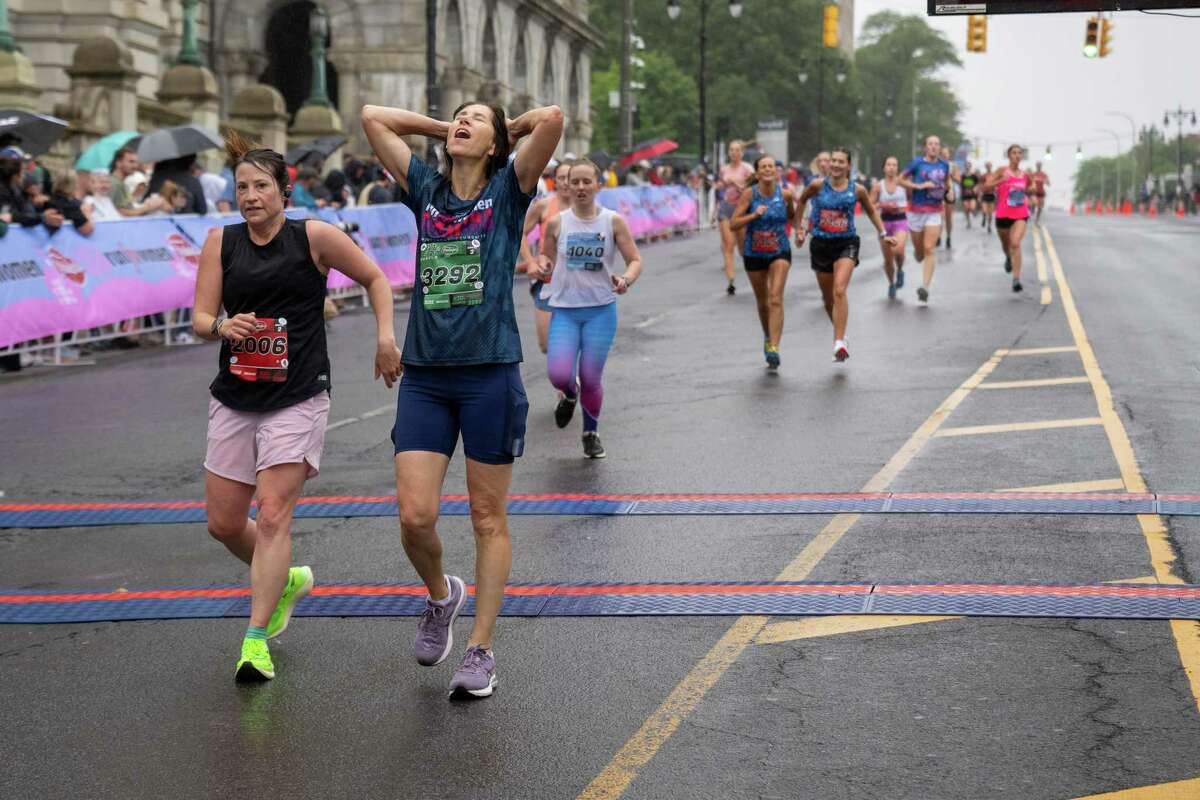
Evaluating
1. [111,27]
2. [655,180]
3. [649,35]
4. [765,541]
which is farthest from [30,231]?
[649,35]

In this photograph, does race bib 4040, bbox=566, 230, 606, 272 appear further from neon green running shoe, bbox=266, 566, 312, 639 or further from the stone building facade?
the stone building facade

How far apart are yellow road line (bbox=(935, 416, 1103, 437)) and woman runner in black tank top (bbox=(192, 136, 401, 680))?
20.6ft

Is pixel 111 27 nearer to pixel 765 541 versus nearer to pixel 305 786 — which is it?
pixel 765 541

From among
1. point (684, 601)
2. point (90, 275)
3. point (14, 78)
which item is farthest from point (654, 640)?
point (14, 78)

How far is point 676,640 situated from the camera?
22.2 ft

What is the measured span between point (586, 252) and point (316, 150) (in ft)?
60.5

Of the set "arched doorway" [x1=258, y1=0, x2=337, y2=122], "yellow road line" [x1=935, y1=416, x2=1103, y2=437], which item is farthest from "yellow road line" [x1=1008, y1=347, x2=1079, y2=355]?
"arched doorway" [x1=258, y1=0, x2=337, y2=122]

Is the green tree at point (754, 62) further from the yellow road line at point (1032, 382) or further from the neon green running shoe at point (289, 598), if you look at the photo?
the neon green running shoe at point (289, 598)

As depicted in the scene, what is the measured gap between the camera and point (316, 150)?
95.4 feet

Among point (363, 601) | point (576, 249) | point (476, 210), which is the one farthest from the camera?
point (576, 249)

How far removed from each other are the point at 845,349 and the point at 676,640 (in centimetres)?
959

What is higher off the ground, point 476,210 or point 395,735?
point 476,210

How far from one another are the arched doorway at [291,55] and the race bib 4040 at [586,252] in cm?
3772

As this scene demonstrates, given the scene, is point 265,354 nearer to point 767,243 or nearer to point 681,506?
point 681,506
